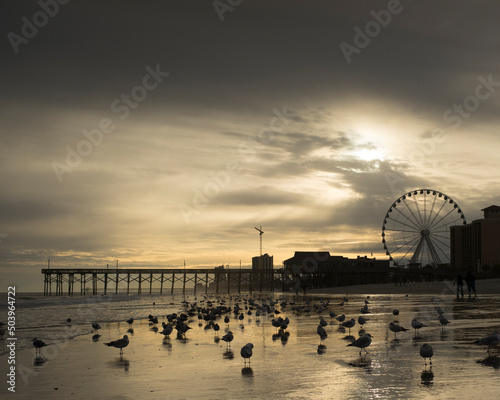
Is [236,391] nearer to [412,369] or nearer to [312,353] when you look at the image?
[412,369]

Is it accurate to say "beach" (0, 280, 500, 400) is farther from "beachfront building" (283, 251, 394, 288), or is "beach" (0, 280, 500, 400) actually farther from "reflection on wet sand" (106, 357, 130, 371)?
"beachfront building" (283, 251, 394, 288)

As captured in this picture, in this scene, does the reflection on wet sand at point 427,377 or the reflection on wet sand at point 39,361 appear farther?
the reflection on wet sand at point 39,361

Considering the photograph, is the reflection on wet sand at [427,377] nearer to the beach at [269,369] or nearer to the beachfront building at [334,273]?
the beach at [269,369]

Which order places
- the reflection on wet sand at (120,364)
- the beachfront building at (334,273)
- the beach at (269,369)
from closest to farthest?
the beach at (269,369) → the reflection on wet sand at (120,364) → the beachfront building at (334,273)

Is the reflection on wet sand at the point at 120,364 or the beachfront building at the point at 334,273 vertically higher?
the reflection on wet sand at the point at 120,364

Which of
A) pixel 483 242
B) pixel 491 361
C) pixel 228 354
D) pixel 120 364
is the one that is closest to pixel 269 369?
pixel 228 354

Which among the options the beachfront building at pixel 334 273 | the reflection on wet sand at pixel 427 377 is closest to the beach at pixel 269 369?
the reflection on wet sand at pixel 427 377

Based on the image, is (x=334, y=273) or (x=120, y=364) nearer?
(x=120, y=364)

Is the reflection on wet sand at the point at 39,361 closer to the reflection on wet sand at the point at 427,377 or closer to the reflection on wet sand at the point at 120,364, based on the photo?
Result: the reflection on wet sand at the point at 120,364

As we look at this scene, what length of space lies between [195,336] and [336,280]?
10155cm

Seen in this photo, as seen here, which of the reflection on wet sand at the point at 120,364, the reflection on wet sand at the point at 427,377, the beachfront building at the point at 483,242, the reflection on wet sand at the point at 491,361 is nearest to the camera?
the reflection on wet sand at the point at 427,377

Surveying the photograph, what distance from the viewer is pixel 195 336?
60.0 feet

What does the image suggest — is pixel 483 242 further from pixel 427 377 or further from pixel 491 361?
pixel 427 377

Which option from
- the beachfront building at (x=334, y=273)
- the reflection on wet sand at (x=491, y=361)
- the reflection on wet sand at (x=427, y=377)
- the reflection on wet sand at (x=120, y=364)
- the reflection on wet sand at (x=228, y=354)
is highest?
the reflection on wet sand at (x=427, y=377)
